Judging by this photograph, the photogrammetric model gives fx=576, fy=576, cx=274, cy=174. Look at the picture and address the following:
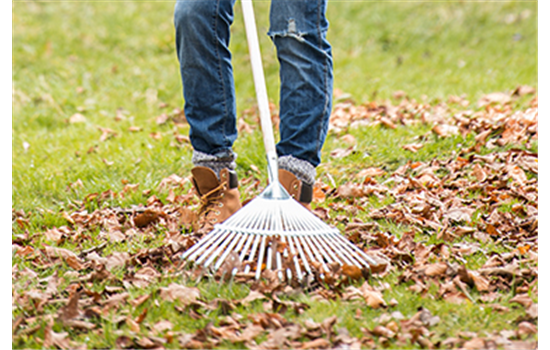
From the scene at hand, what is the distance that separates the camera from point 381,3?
24.5 feet

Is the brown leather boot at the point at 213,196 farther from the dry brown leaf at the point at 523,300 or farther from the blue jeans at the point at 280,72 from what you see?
the dry brown leaf at the point at 523,300

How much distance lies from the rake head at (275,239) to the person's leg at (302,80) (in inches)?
11.9

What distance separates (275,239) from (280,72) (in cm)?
75

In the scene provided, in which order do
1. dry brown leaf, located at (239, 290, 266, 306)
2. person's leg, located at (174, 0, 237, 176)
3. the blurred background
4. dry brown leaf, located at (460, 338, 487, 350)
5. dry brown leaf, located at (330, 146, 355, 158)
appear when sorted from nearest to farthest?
1. dry brown leaf, located at (460, 338, 487, 350)
2. dry brown leaf, located at (239, 290, 266, 306)
3. person's leg, located at (174, 0, 237, 176)
4. dry brown leaf, located at (330, 146, 355, 158)
5. the blurred background

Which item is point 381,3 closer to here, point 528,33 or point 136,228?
point 528,33

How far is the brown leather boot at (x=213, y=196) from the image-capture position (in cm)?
245

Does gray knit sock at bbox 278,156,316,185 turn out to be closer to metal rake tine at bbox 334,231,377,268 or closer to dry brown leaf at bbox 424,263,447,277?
metal rake tine at bbox 334,231,377,268

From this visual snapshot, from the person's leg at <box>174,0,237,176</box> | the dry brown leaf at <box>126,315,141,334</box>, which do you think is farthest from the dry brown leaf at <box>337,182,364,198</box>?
the dry brown leaf at <box>126,315,141,334</box>

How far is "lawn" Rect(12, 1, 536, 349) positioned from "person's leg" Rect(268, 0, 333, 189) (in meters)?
0.40

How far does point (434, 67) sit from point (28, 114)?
3978mm

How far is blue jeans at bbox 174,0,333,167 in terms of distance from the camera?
2.25 m

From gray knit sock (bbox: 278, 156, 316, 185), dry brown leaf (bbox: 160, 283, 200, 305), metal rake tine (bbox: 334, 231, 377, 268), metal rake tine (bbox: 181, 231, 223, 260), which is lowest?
dry brown leaf (bbox: 160, 283, 200, 305)

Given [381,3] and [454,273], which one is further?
[381,3]
